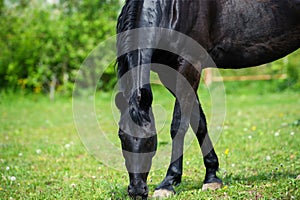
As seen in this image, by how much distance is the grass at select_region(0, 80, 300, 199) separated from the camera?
14.2 ft

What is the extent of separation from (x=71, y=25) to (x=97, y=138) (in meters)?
8.27

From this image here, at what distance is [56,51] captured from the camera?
15.3m

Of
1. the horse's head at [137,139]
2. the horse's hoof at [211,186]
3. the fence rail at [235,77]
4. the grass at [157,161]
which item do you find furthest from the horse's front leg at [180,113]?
the fence rail at [235,77]

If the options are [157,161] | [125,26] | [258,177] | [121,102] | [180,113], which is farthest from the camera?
[157,161]

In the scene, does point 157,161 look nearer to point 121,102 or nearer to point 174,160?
point 174,160

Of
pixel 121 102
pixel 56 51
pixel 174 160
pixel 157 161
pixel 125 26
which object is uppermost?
pixel 125 26

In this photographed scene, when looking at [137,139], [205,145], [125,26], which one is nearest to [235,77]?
[205,145]

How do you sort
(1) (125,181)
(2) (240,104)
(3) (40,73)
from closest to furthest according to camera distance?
1. (1) (125,181)
2. (2) (240,104)
3. (3) (40,73)

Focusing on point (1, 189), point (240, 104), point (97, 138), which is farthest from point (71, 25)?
point (1, 189)

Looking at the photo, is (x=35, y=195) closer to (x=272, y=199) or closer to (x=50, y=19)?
(x=272, y=199)

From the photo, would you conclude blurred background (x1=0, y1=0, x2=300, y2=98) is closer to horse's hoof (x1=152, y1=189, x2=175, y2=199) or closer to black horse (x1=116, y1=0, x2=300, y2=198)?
black horse (x1=116, y1=0, x2=300, y2=198)

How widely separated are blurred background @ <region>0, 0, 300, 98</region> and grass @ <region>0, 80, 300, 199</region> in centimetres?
369

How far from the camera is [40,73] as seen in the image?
14914mm

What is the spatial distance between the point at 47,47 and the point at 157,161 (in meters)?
10.1
